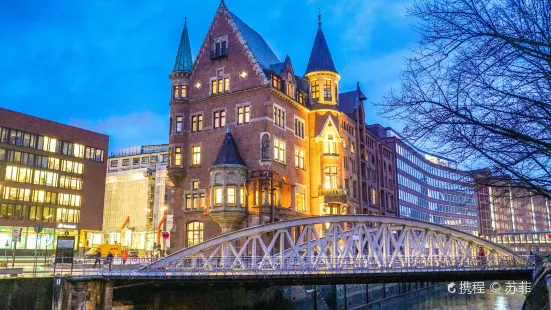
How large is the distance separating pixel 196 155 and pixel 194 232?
293 inches

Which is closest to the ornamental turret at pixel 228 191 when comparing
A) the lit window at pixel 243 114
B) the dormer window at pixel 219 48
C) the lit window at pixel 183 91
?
the lit window at pixel 243 114

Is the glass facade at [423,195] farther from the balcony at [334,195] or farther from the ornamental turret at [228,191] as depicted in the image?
the ornamental turret at [228,191]

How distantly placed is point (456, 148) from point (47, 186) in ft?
226

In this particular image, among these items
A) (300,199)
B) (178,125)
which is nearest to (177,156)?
(178,125)

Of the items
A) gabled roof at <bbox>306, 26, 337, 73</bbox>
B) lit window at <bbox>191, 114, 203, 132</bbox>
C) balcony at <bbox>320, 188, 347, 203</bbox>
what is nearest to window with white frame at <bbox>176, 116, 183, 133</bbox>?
lit window at <bbox>191, 114, 203, 132</bbox>

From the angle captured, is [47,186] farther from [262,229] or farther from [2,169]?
[262,229]

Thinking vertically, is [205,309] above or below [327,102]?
below

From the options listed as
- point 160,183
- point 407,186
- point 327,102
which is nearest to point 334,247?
point 327,102

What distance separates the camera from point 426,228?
38.5 metres

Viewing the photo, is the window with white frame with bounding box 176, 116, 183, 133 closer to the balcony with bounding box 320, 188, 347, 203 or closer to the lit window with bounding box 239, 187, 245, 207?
the lit window with bounding box 239, 187, 245, 207

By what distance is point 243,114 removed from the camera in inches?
1869

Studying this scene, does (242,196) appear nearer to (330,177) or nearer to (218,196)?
(218,196)

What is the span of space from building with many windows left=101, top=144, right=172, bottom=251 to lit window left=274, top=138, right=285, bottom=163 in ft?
182

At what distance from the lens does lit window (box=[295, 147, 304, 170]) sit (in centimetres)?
5046
